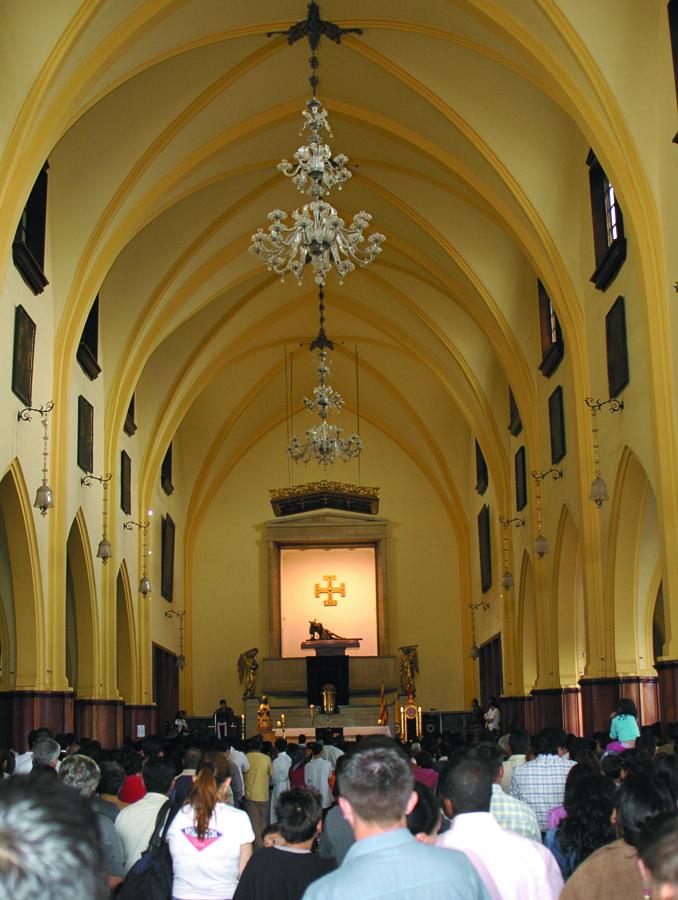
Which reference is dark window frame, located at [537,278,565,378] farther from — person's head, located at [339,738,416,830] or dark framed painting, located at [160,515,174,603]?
person's head, located at [339,738,416,830]

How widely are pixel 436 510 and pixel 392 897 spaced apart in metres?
30.3

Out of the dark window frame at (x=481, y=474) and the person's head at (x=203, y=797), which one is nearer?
the person's head at (x=203, y=797)

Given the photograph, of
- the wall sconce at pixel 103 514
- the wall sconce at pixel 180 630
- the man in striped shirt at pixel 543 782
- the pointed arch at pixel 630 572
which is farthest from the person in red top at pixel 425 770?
the wall sconce at pixel 180 630

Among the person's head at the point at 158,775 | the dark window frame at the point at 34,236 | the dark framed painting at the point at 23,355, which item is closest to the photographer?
the person's head at the point at 158,775

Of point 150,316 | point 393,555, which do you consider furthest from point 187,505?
point 150,316

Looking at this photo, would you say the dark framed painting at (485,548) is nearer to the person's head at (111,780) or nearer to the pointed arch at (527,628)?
the pointed arch at (527,628)

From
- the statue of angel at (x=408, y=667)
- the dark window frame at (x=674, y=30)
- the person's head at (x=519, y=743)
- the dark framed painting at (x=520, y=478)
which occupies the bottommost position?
the person's head at (x=519, y=743)

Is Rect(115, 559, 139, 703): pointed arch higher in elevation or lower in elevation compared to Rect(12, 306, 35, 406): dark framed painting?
lower

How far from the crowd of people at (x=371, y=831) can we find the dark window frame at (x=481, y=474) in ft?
65.8

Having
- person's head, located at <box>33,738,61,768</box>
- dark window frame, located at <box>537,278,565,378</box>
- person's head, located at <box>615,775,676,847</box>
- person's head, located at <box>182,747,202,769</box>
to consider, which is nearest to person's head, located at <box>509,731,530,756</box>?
person's head, located at <box>182,747,202,769</box>

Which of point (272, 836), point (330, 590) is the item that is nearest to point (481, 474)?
point (330, 590)

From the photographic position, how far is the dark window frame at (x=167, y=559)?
94.9 feet

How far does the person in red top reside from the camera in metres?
9.17

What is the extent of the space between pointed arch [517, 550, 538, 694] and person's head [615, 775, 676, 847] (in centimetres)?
1951
